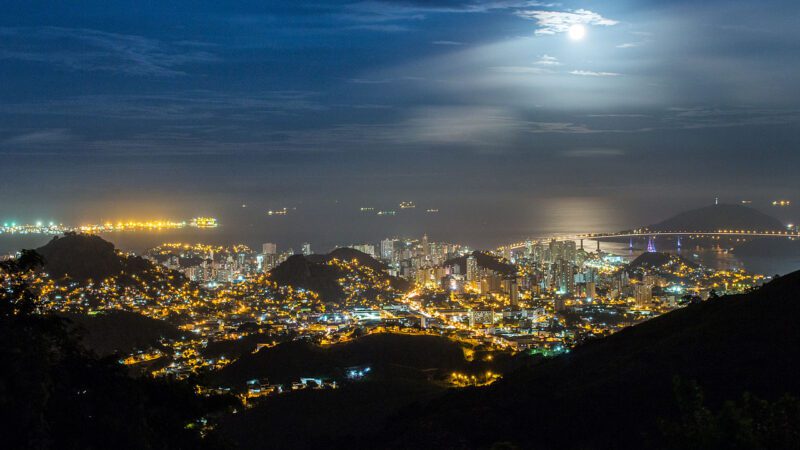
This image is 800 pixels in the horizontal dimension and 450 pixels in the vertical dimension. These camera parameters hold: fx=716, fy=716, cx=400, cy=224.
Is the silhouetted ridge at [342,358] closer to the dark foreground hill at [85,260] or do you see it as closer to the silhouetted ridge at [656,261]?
the dark foreground hill at [85,260]

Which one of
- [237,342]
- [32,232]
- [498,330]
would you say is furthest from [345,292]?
[32,232]

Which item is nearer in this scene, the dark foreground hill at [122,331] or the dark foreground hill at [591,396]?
the dark foreground hill at [591,396]

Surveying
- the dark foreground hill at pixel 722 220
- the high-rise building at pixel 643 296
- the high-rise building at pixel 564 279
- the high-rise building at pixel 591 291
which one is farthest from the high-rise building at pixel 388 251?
the dark foreground hill at pixel 722 220

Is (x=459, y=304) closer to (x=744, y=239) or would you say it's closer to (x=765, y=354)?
(x=765, y=354)

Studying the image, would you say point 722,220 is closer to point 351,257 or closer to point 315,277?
point 351,257

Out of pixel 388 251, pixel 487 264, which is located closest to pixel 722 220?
pixel 388 251
